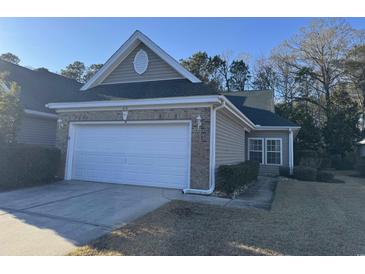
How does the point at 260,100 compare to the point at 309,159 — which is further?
the point at 309,159

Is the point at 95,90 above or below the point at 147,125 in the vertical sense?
above

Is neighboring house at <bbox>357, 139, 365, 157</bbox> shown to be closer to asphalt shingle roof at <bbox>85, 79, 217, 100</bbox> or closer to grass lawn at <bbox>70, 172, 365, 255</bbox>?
grass lawn at <bbox>70, 172, 365, 255</bbox>

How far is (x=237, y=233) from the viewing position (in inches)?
198

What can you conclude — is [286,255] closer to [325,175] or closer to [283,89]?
[325,175]

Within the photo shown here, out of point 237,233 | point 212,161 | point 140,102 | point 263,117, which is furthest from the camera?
point 263,117

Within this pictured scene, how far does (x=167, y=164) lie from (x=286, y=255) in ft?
18.9

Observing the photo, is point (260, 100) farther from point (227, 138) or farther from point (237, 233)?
point (237, 233)

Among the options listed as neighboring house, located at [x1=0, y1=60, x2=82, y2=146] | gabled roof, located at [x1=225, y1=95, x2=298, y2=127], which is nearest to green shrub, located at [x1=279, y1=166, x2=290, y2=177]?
gabled roof, located at [x1=225, y1=95, x2=298, y2=127]

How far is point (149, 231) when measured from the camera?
16.4 feet

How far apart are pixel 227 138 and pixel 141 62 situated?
4.70 metres

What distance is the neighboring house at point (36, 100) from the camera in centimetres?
1202

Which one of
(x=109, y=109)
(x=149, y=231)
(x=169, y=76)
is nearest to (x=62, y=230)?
(x=149, y=231)

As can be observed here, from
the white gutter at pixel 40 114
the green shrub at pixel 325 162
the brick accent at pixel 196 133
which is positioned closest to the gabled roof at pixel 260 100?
A: the green shrub at pixel 325 162

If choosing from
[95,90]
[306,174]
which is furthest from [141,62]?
[306,174]
